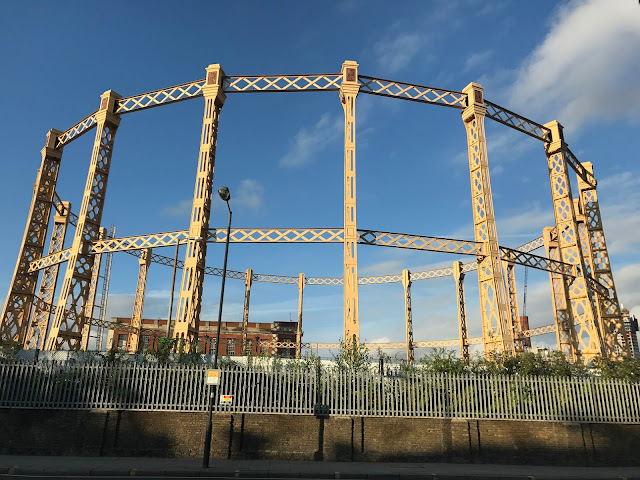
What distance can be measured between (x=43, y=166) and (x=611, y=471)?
115 feet

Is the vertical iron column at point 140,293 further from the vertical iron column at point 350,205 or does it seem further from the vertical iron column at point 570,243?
the vertical iron column at point 570,243

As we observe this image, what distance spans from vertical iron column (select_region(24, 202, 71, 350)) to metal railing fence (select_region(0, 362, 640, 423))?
17021 millimetres

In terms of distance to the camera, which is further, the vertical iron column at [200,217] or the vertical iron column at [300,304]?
the vertical iron column at [300,304]

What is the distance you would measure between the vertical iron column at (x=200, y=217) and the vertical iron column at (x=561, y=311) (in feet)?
68.7

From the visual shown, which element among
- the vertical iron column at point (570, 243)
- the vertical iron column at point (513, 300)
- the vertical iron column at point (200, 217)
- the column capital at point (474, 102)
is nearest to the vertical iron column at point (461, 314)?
the vertical iron column at point (513, 300)

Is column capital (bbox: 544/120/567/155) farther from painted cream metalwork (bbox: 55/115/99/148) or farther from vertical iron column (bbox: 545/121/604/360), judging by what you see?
painted cream metalwork (bbox: 55/115/99/148)

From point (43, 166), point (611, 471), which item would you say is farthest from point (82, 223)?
point (611, 471)

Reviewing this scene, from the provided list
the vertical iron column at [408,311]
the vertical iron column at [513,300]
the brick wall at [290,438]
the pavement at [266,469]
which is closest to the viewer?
the pavement at [266,469]

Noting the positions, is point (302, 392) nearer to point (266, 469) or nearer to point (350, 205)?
point (266, 469)

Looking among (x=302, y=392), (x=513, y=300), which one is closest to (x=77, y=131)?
(x=302, y=392)

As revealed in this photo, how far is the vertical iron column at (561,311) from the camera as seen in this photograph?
29875mm

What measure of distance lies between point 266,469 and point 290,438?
2.19 metres

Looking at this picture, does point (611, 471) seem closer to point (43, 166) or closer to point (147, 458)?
point (147, 458)

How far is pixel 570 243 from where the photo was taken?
3058 centimetres
